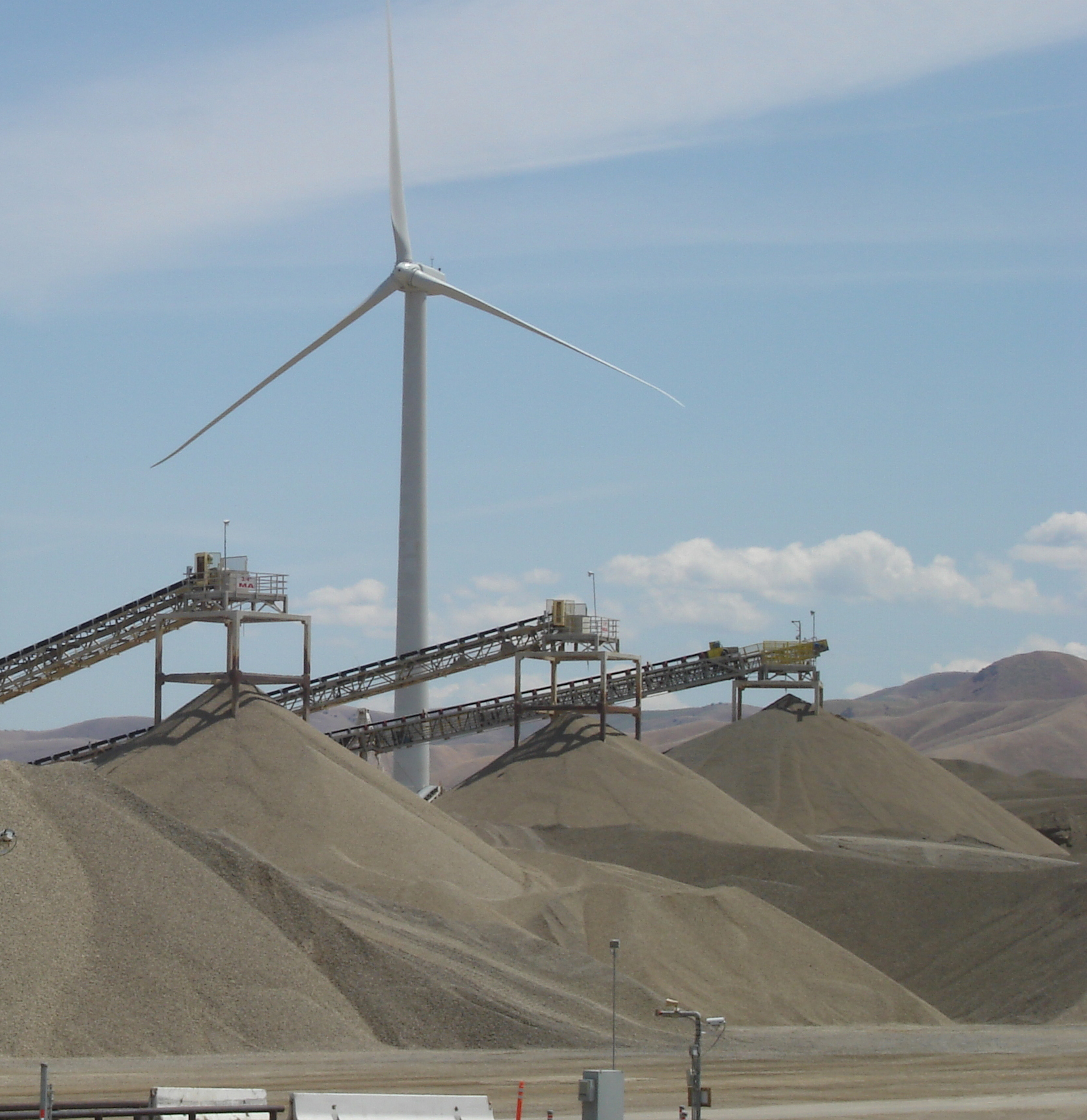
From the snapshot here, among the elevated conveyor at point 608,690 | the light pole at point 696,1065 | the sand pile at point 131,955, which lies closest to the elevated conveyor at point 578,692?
the elevated conveyor at point 608,690

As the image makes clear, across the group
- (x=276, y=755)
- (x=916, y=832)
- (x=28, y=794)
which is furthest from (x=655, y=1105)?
(x=916, y=832)

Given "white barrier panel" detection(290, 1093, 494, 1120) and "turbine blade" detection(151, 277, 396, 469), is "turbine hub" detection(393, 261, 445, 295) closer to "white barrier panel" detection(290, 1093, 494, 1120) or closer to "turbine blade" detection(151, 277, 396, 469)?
"turbine blade" detection(151, 277, 396, 469)

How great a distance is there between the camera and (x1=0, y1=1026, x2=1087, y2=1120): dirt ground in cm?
2772

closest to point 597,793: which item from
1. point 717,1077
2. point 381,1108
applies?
point 717,1077

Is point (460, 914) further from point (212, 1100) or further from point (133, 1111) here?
point (133, 1111)

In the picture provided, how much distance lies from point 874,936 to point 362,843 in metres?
17.4

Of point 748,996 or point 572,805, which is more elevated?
point 572,805

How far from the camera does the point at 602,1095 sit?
20141mm

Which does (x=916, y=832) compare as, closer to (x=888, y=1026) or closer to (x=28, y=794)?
(x=888, y=1026)

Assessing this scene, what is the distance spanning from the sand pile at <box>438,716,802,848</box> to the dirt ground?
2988cm

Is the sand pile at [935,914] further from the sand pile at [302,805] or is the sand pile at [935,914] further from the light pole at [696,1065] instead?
the light pole at [696,1065]

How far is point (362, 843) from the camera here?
4634 centimetres

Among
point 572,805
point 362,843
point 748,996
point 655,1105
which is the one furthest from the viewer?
point 572,805

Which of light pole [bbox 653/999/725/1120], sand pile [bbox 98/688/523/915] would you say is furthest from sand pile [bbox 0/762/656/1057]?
light pole [bbox 653/999/725/1120]
